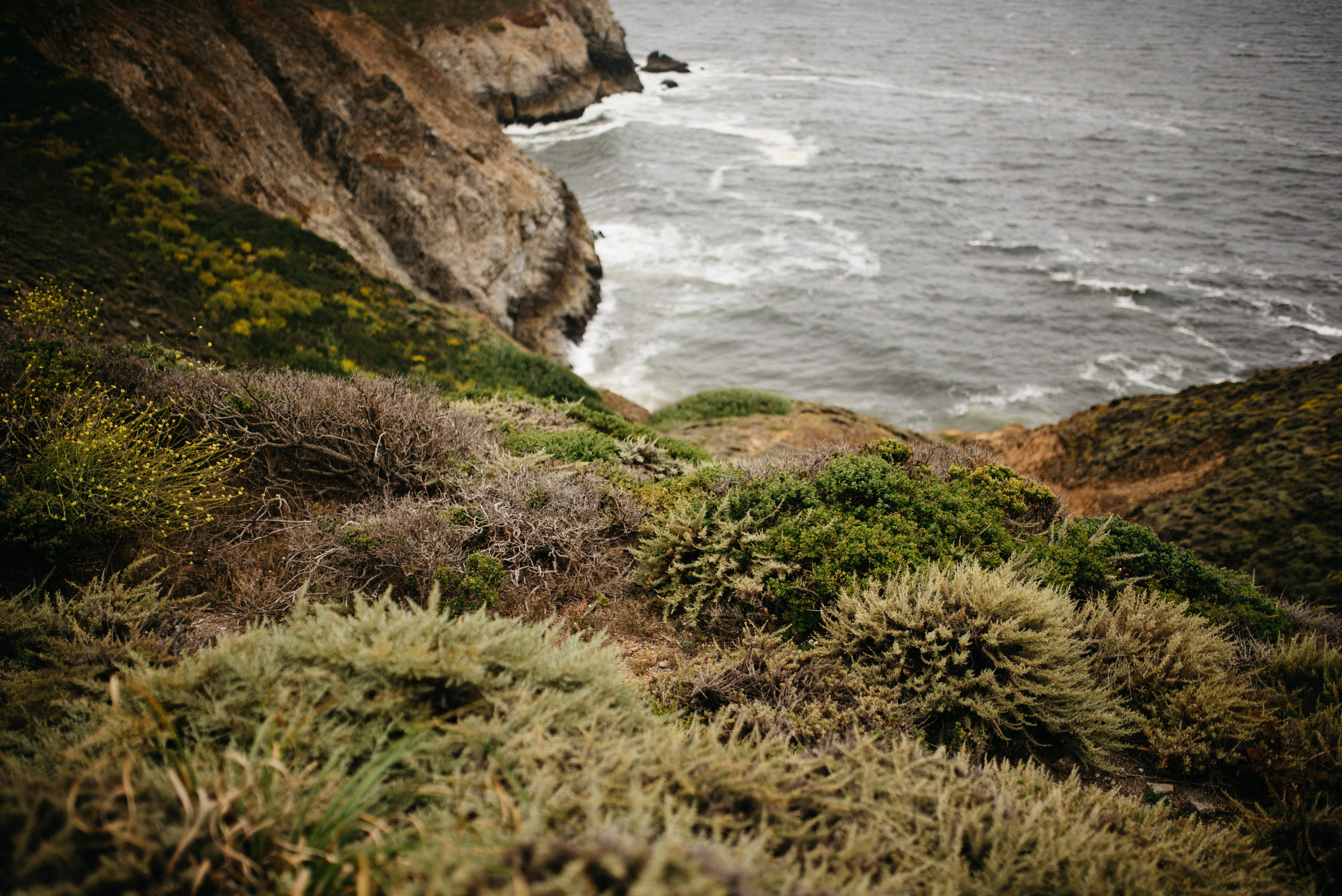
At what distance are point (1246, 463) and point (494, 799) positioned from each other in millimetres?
15175

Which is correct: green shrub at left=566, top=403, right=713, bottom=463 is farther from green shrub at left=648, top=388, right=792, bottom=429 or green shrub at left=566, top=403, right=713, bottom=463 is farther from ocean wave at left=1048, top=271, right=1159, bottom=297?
ocean wave at left=1048, top=271, right=1159, bottom=297

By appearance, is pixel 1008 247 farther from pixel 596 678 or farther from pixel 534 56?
pixel 534 56

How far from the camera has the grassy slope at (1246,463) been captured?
367 inches

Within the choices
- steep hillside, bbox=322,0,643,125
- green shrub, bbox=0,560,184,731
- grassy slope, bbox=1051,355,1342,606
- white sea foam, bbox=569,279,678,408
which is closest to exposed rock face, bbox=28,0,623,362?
white sea foam, bbox=569,279,678,408

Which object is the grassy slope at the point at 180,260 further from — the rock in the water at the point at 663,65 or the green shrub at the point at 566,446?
the rock in the water at the point at 663,65

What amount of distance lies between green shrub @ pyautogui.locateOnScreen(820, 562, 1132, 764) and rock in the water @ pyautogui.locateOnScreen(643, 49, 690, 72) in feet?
243

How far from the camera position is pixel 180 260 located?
42.8 feet

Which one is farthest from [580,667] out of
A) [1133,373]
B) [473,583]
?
[1133,373]

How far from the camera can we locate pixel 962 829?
2.70 meters

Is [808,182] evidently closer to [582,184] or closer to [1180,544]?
[582,184]

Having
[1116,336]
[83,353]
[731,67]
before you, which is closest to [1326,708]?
[83,353]

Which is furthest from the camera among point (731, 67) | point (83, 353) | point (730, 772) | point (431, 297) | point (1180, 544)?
point (731, 67)

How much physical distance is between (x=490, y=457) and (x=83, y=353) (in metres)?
4.35

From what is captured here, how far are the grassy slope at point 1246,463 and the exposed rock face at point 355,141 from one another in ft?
58.2
